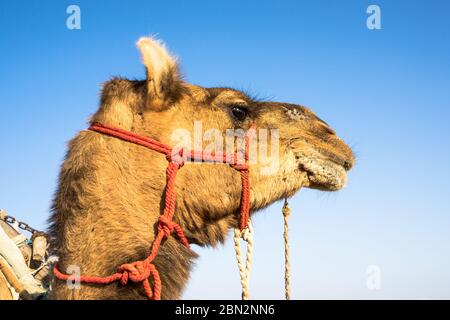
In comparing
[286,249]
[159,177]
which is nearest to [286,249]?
[286,249]

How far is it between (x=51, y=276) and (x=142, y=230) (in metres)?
0.88

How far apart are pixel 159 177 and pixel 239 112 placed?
1.16 meters

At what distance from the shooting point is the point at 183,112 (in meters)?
4.89

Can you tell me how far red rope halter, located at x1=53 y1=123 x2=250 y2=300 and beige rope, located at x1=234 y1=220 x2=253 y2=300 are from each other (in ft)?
0.21

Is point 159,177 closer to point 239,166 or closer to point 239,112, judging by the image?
point 239,166

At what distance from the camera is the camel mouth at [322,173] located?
511 centimetres

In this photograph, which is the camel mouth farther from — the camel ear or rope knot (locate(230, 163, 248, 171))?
the camel ear

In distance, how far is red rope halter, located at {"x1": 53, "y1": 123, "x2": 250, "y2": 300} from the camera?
393 centimetres

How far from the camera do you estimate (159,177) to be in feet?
14.8

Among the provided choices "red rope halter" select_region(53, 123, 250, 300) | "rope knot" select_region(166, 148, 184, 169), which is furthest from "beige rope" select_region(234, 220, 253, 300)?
"rope knot" select_region(166, 148, 184, 169)

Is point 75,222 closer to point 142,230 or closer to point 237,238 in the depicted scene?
point 142,230
